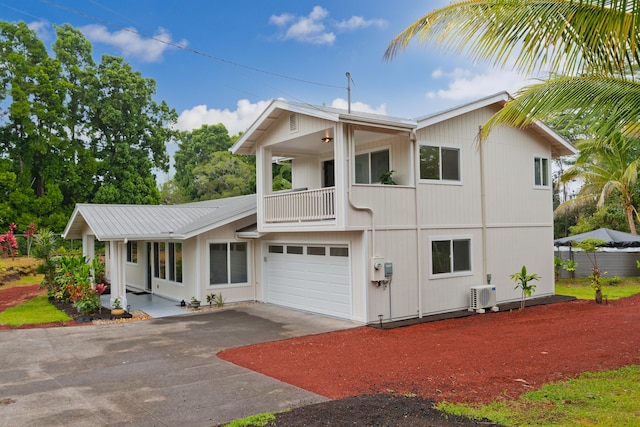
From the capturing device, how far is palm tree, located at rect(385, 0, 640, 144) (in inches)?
219

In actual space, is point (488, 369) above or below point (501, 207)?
below

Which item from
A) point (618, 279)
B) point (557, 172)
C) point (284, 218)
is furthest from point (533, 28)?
point (557, 172)

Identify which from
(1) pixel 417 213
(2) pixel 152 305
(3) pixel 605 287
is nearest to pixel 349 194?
(1) pixel 417 213

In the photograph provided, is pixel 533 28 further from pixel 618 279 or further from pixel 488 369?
pixel 618 279

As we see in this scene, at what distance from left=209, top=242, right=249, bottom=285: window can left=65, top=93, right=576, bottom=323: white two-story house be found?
0.03 m

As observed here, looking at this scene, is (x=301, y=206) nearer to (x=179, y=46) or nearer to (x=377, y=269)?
(x=377, y=269)

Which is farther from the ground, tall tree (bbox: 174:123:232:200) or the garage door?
tall tree (bbox: 174:123:232:200)

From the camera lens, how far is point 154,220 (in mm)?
16219

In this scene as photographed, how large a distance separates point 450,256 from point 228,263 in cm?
677

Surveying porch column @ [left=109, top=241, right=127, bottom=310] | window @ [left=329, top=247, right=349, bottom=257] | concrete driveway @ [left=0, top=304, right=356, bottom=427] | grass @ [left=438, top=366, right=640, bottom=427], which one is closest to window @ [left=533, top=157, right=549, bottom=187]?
window @ [left=329, top=247, right=349, bottom=257]

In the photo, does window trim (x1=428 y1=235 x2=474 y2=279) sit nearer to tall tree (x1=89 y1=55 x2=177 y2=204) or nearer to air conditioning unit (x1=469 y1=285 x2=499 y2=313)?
air conditioning unit (x1=469 y1=285 x2=499 y2=313)

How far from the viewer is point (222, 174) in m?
39.1

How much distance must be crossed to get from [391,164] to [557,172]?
111 ft

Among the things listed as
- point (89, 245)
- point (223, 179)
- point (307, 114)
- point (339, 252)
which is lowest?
point (339, 252)
